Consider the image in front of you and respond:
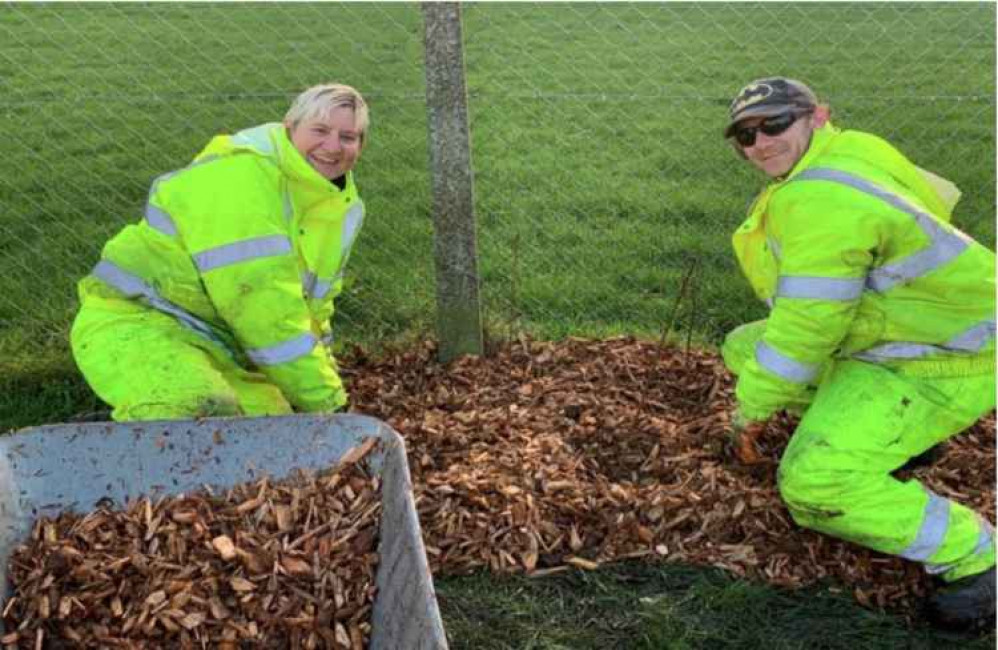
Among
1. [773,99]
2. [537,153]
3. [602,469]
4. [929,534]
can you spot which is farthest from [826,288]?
[537,153]

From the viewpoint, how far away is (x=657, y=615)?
10.6 ft

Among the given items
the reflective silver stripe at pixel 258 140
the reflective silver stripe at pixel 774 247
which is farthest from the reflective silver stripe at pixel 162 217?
the reflective silver stripe at pixel 774 247

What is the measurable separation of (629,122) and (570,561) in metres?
5.54

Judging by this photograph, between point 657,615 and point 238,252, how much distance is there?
171 centimetres

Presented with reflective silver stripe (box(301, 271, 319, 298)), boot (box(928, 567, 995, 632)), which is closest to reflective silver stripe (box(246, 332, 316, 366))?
reflective silver stripe (box(301, 271, 319, 298))

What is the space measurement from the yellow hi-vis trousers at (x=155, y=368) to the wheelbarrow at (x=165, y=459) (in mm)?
366

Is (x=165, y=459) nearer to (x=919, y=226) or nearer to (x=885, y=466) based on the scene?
(x=885, y=466)

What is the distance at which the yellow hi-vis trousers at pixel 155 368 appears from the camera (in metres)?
3.56

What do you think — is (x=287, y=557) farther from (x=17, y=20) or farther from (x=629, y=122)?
(x=17, y=20)

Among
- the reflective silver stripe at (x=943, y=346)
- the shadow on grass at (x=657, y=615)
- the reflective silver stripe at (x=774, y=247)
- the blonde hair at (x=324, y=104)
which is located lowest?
the shadow on grass at (x=657, y=615)

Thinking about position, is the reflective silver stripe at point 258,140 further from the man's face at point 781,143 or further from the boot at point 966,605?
the boot at point 966,605

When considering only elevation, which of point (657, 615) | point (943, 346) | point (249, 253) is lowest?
point (657, 615)

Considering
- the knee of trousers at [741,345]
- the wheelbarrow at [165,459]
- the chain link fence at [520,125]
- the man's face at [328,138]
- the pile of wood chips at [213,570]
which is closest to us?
the pile of wood chips at [213,570]

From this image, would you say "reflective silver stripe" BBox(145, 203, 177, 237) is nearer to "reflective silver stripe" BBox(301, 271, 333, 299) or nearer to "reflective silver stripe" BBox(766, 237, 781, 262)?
"reflective silver stripe" BBox(301, 271, 333, 299)
